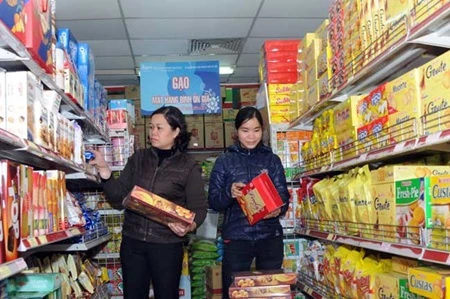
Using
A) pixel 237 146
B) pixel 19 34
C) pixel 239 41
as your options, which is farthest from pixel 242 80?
pixel 19 34

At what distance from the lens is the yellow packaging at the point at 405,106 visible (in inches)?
81.1

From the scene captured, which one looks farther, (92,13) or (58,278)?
(92,13)

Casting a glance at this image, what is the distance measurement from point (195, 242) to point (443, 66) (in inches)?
170

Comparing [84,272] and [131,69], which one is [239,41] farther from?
[84,272]

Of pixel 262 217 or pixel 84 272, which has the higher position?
pixel 262 217

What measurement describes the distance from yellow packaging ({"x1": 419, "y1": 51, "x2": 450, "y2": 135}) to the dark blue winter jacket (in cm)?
157

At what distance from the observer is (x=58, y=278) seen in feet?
7.43

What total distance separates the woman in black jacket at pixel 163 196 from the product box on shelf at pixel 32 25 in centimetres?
106

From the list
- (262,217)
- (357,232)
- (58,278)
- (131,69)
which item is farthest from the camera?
(131,69)

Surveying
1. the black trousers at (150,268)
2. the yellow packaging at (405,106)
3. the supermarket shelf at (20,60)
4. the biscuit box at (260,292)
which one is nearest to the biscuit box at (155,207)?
the black trousers at (150,268)

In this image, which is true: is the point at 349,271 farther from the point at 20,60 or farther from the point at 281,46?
the point at 281,46

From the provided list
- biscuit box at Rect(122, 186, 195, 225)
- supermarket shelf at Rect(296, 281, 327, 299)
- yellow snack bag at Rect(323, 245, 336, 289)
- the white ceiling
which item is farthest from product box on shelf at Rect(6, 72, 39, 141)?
the white ceiling

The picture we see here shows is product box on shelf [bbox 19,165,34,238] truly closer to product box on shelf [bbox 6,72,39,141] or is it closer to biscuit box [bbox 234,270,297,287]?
product box on shelf [bbox 6,72,39,141]

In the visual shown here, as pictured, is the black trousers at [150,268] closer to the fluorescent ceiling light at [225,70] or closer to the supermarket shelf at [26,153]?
the supermarket shelf at [26,153]
